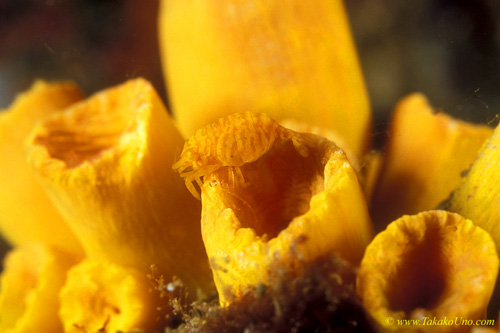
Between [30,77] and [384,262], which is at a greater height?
[30,77]

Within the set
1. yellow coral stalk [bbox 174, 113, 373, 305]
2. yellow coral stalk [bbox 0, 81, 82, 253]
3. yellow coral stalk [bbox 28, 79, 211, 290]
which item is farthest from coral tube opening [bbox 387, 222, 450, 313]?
yellow coral stalk [bbox 0, 81, 82, 253]

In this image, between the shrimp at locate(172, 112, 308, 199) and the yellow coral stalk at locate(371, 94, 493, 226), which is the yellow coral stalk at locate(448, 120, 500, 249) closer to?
the yellow coral stalk at locate(371, 94, 493, 226)

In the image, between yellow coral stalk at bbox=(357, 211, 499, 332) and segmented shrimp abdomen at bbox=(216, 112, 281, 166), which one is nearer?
yellow coral stalk at bbox=(357, 211, 499, 332)

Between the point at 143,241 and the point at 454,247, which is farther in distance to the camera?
the point at 143,241

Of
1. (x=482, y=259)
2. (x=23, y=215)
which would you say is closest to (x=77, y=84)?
(x=23, y=215)

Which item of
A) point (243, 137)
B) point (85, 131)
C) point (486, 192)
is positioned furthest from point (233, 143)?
point (486, 192)

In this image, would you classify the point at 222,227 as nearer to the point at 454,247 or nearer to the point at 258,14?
the point at 454,247
